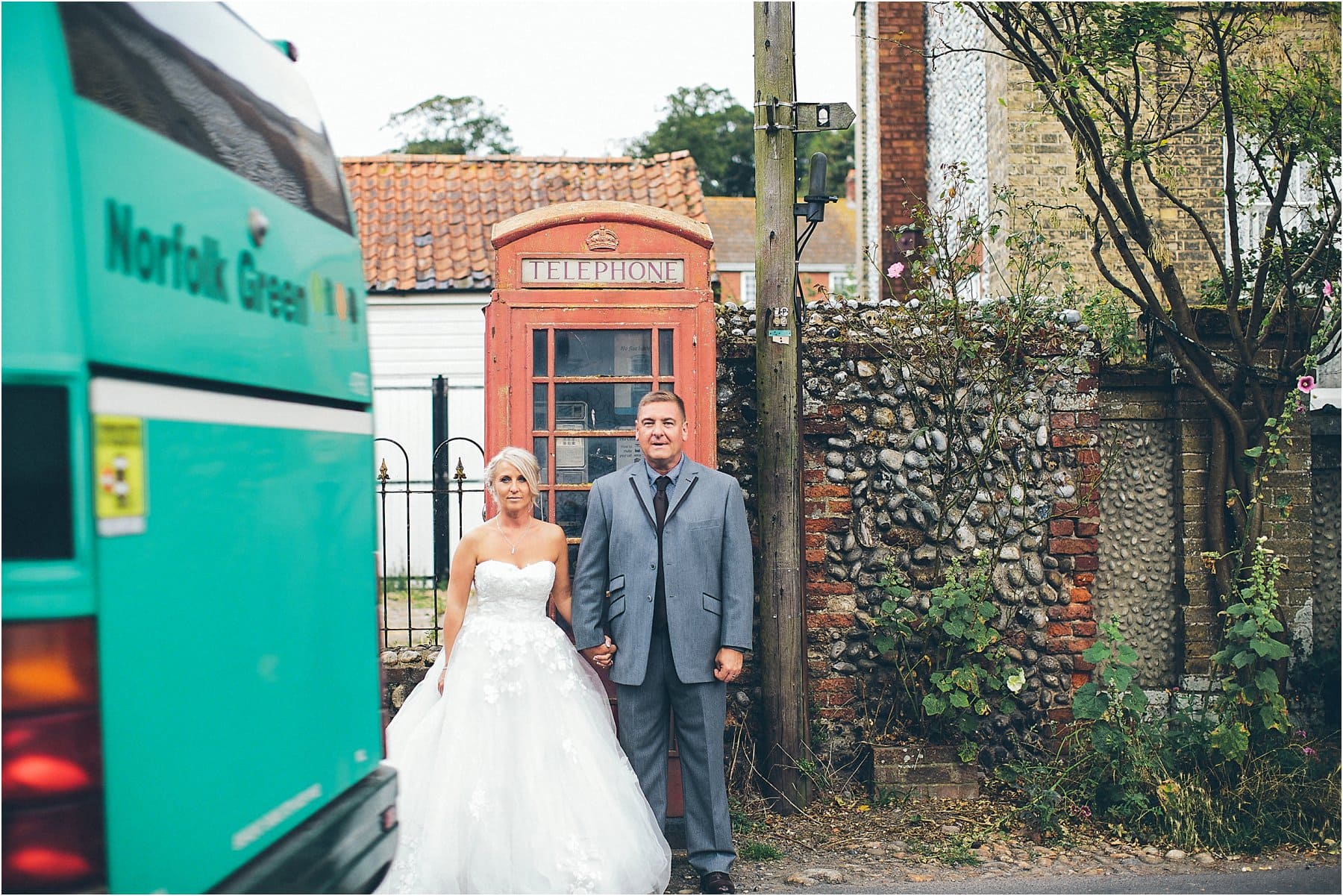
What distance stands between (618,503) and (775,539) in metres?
1.13

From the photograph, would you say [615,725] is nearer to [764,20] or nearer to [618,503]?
[618,503]

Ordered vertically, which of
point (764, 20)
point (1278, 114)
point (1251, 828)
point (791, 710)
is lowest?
point (1251, 828)

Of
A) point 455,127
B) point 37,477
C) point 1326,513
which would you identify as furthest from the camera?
point 455,127

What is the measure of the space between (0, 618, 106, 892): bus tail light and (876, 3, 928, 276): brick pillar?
13.1m

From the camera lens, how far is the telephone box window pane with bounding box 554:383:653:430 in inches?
209

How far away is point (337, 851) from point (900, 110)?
1314 centimetres

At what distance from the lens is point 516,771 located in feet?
14.8

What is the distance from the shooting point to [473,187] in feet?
55.9

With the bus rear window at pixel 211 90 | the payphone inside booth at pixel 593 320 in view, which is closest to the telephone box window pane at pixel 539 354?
the payphone inside booth at pixel 593 320

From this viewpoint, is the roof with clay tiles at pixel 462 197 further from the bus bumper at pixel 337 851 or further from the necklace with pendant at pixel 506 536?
the bus bumper at pixel 337 851

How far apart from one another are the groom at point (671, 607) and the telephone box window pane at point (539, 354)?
0.60 metres

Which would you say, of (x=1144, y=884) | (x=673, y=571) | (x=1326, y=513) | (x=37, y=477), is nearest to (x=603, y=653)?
(x=673, y=571)

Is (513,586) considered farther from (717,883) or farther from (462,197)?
(462,197)

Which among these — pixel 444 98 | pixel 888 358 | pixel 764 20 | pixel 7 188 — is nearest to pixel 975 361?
pixel 888 358
